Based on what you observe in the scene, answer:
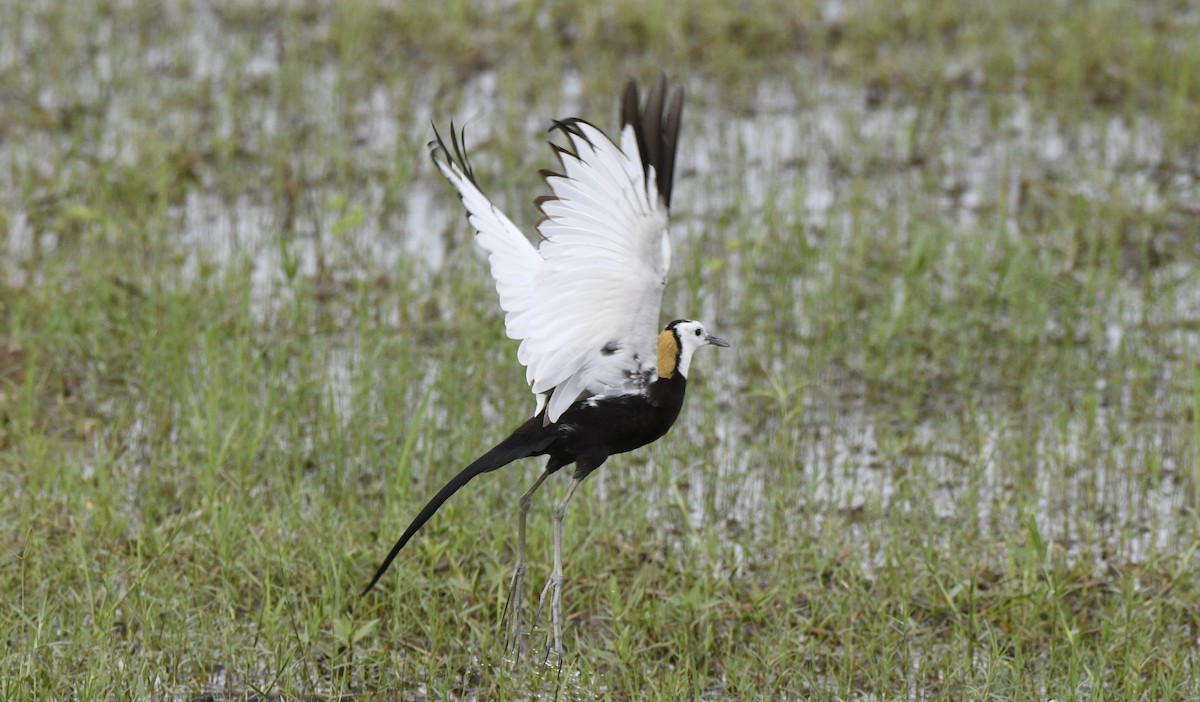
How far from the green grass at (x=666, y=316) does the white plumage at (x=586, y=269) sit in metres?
0.83

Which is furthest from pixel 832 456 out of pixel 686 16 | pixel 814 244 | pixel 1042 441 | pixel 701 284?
pixel 686 16

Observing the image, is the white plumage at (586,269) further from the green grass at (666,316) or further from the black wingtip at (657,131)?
the green grass at (666,316)

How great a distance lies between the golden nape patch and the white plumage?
0.15 ft

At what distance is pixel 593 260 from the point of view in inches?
140

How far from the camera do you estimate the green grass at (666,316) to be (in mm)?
4250

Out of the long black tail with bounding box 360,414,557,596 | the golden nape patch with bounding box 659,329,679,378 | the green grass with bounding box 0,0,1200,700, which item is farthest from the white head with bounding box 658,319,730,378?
the green grass with bounding box 0,0,1200,700

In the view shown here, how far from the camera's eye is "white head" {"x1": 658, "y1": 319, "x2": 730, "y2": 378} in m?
3.76

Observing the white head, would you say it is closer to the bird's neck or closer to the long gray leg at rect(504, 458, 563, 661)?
the bird's neck

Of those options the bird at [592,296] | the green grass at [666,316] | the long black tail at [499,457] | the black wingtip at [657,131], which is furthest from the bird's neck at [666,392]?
the green grass at [666,316]

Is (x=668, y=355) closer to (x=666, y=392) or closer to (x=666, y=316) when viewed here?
(x=666, y=392)

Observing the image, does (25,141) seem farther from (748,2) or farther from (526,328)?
(526,328)

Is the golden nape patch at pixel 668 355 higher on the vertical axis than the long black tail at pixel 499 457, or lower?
higher

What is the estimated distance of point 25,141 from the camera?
24.8ft

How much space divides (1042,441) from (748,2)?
4120 mm
